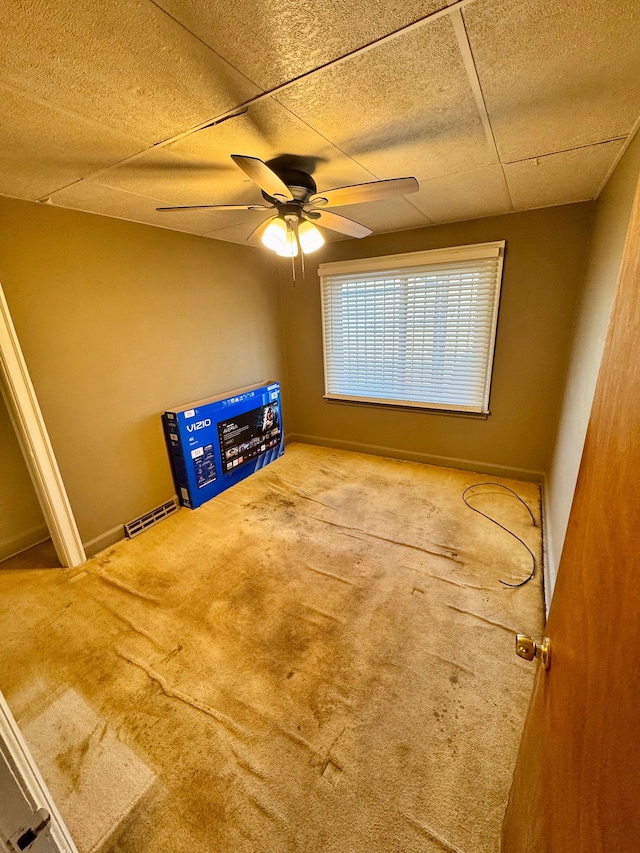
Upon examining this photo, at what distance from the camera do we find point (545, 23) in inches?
33.5

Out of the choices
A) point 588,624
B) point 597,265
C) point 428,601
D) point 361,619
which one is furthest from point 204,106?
point 428,601

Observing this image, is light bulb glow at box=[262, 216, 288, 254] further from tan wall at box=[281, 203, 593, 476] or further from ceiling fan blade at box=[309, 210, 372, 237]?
tan wall at box=[281, 203, 593, 476]

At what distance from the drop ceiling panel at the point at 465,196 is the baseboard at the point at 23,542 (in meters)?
3.64

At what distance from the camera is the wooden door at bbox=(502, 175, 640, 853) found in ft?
1.22

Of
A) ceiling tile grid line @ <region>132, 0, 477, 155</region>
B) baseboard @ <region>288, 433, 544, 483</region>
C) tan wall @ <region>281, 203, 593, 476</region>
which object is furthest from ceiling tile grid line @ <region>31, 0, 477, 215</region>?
baseboard @ <region>288, 433, 544, 483</region>

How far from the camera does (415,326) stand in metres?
3.15

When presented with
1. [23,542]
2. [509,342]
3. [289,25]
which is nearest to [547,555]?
[509,342]

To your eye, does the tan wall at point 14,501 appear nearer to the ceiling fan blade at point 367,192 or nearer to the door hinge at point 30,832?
the door hinge at point 30,832

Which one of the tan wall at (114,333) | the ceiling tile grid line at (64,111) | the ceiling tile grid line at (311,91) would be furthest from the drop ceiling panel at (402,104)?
the tan wall at (114,333)

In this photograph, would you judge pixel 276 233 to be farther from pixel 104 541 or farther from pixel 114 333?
pixel 104 541

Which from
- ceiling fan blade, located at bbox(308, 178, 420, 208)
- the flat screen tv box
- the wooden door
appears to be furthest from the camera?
the flat screen tv box

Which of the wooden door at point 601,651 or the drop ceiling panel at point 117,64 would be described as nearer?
the wooden door at point 601,651

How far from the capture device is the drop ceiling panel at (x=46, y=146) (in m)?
1.12

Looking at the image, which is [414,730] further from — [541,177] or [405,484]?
[541,177]
